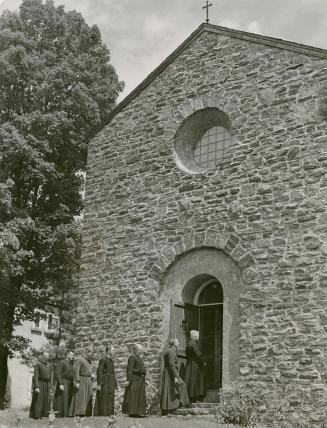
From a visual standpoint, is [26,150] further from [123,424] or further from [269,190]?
[123,424]

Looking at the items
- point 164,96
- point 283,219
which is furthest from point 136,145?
point 283,219

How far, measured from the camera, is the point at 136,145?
15984mm

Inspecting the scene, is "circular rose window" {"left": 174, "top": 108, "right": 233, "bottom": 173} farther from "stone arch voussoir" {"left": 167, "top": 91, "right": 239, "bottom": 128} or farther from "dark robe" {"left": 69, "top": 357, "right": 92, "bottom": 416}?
"dark robe" {"left": 69, "top": 357, "right": 92, "bottom": 416}

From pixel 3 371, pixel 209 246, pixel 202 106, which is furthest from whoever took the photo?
pixel 3 371

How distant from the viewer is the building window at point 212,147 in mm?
14641

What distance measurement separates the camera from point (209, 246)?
13625 millimetres

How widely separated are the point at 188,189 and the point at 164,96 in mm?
2876

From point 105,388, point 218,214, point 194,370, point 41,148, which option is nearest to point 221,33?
point 218,214

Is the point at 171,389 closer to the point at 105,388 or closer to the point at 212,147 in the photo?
the point at 105,388

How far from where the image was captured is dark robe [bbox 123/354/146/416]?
12414 millimetres

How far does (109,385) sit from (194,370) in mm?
1845

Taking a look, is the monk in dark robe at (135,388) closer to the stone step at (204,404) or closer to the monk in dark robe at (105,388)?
the monk in dark robe at (105,388)

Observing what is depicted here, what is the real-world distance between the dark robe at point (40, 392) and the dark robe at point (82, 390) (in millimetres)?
613

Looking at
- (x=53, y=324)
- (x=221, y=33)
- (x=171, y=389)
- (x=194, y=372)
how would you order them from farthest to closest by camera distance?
(x=53, y=324) → (x=221, y=33) → (x=194, y=372) → (x=171, y=389)
